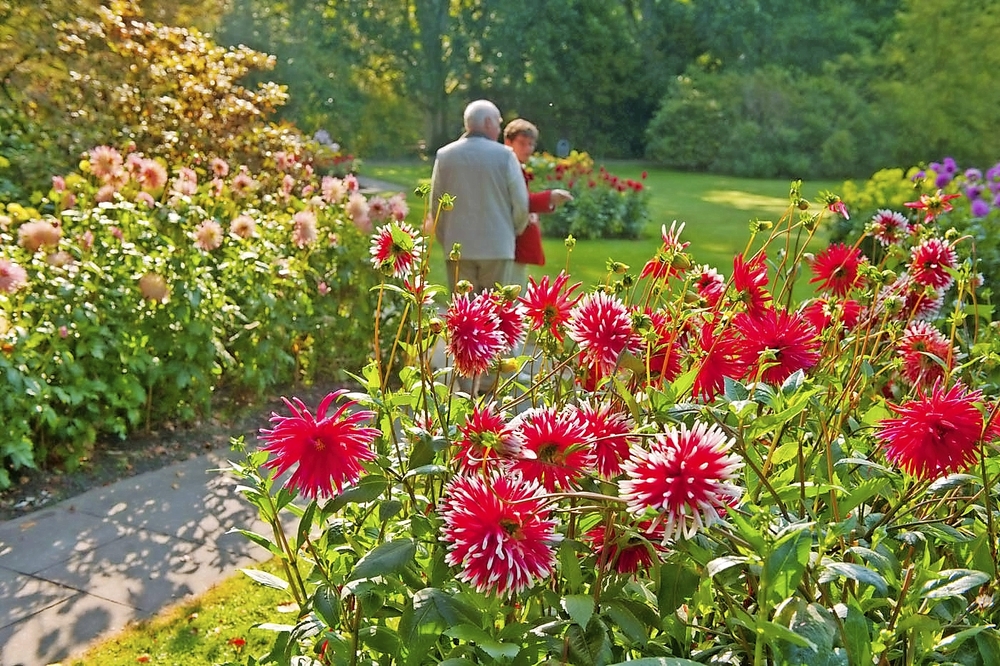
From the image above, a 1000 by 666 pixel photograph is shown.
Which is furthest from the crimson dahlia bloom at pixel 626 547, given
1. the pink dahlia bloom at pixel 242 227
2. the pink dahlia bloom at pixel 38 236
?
the pink dahlia bloom at pixel 242 227

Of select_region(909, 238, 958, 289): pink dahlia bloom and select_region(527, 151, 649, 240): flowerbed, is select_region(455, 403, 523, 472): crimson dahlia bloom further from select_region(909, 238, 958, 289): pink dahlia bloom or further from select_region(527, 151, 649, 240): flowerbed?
select_region(527, 151, 649, 240): flowerbed

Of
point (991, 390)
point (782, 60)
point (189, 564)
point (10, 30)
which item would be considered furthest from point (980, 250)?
point (782, 60)

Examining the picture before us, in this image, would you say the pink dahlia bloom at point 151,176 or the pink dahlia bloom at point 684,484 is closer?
the pink dahlia bloom at point 684,484

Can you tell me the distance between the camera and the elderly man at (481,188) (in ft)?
15.6

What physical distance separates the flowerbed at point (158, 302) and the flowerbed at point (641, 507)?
2.49 m

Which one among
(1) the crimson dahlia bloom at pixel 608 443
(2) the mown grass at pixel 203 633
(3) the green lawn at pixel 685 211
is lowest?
(3) the green lawn at pixel 685 211

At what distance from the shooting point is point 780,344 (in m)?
1.33

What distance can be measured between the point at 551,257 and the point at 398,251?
30.8 feet

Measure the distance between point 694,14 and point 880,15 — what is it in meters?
3.40

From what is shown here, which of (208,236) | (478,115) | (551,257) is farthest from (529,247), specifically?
(551,257)

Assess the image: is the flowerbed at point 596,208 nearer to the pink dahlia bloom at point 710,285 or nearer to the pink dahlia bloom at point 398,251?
the pink dahlia bloom at point 710,285

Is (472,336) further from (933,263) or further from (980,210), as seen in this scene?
(980,210)

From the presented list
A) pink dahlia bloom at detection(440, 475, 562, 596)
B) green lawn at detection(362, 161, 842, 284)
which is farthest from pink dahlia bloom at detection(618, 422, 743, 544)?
green lawn at detection(362, 161, 842, 284)

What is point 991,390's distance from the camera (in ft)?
7.50
